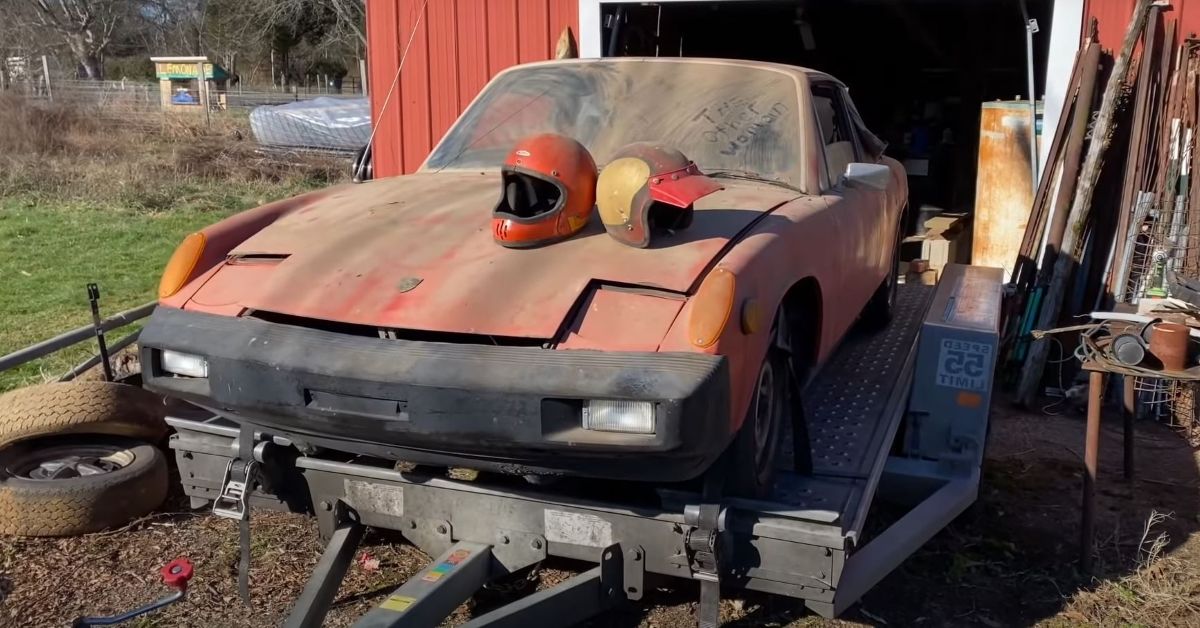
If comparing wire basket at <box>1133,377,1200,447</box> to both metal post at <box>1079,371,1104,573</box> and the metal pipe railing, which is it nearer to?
metal post at <box>1079,371,1104,573</box>

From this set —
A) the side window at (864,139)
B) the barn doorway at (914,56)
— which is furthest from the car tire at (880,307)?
the barn doorway at (914,56)

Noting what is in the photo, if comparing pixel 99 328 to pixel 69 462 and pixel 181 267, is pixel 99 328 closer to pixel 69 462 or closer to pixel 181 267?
pixel 69 462

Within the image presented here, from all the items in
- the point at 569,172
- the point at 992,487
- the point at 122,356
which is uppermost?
the point at 569,172

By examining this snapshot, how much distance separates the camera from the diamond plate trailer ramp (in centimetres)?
282

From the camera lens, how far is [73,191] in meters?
13.9

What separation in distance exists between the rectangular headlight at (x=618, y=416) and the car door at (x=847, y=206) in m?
1.52

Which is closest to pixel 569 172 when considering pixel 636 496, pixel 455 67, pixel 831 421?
pixel 636 496

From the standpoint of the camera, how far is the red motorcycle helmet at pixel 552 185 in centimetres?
305

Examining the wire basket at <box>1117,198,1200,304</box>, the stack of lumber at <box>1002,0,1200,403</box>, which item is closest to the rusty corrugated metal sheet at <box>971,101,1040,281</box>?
the stack of lumber at <box>1002,0,1200,403</box>

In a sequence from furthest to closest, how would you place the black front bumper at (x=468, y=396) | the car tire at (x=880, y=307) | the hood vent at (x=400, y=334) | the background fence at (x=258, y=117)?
the background fence at (x=258, y=117), the car tire at (x=880, y=307), the hood vent at (x=400, y=334), the black front bumper at (x=468, y=396)

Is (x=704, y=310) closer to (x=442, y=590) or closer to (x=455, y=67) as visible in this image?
(x=442, y=590)

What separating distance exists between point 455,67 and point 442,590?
21.7 feet

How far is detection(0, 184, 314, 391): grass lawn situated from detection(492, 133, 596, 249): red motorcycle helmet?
3.81 m

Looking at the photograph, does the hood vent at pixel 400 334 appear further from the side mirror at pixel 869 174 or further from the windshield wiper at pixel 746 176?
the side mirror at pixel 869 174
